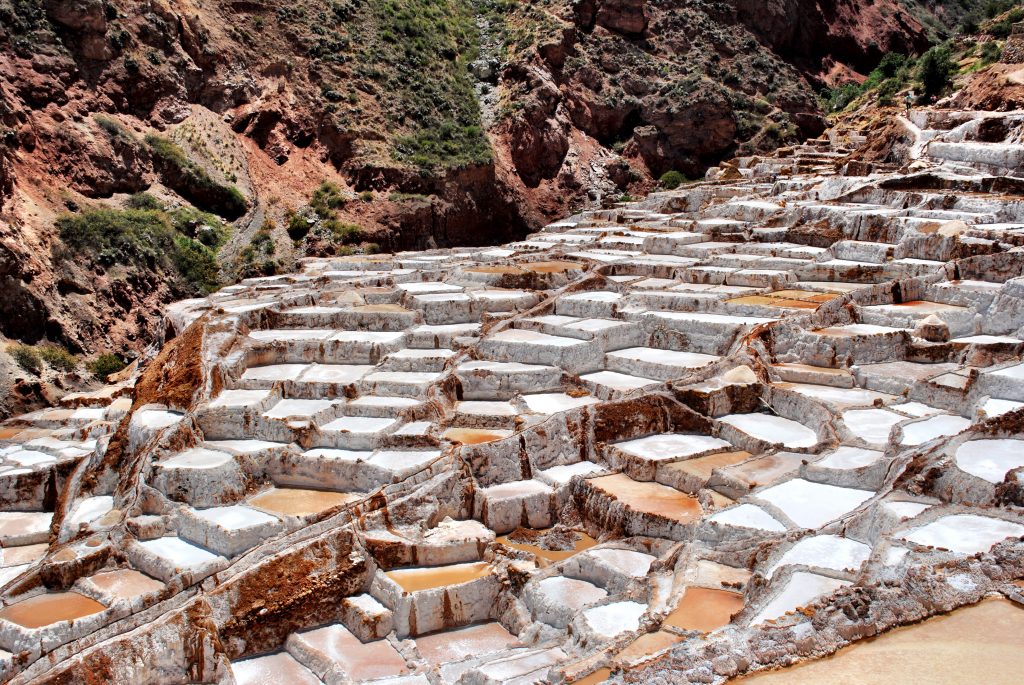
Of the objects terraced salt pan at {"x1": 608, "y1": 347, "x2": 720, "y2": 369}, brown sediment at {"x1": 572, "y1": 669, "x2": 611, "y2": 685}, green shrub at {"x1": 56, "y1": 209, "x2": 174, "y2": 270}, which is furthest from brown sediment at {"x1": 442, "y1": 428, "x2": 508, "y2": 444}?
green shrub at {"x1": 56, "y1": 209, "x2": 174, "y2": 270}

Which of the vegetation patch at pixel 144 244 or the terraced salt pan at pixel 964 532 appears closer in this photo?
the terraced salt pan at pixel 964 532

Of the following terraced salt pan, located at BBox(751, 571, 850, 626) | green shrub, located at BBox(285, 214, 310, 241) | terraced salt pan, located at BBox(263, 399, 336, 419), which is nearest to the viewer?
terraced salt pan, located at BBox(751, 571, 850, 626)

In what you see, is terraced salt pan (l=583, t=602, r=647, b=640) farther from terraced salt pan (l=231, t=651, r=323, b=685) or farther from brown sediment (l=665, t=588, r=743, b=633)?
terraced salt pan (l=231, t=651, r=323, b=685)

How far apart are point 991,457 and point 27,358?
58.5ft

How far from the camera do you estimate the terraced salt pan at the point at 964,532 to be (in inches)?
315

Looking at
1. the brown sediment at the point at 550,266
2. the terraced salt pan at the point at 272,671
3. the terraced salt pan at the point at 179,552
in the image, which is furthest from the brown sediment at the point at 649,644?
the brown sediment at the point at 550,266

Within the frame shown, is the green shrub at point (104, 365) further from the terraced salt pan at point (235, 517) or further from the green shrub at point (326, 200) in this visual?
the terraced salt pan at point (235, 517)

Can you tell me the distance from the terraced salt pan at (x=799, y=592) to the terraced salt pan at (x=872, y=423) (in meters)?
3.64

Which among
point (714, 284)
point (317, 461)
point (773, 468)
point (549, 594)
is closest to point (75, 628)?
point (317, 461)

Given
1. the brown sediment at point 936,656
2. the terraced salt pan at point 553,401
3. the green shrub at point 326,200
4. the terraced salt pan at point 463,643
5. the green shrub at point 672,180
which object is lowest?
the terraced salt pan at point 463,643

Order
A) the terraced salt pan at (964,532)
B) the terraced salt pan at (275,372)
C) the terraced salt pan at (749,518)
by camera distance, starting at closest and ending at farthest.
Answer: the terraced salt pan at (964,532)
the terraced salt pan at (749,518)
the terraced salt pan at (275,372)

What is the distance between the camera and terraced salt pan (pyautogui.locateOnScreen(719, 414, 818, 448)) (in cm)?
1193

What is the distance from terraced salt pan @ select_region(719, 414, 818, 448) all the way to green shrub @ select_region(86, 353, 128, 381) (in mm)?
14308

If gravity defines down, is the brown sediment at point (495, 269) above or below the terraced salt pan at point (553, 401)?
above
